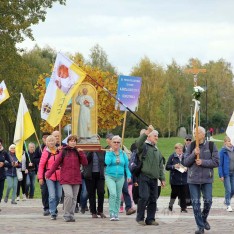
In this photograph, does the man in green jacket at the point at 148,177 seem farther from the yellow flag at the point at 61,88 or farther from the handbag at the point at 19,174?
the handbag at the point at 19,174

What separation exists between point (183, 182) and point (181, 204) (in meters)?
0.58

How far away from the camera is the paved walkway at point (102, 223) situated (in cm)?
1474

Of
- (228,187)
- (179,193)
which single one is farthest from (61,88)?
(228,187)

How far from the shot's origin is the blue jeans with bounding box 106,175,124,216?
1689 centimetres

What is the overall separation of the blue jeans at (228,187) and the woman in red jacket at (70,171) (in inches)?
168

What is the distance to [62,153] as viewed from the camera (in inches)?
663

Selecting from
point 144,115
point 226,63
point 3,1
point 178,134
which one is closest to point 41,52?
point 144,115

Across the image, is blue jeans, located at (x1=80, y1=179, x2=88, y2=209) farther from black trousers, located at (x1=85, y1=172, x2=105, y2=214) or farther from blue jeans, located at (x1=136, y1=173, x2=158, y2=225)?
blue jeans, located at (x1=136, y1=173, x2=158, y2=225)

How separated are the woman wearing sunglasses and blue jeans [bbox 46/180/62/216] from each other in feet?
3.79

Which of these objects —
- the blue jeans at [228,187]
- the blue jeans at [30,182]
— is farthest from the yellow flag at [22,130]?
the blue jeans at [228,187]

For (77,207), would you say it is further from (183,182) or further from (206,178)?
(206,178)

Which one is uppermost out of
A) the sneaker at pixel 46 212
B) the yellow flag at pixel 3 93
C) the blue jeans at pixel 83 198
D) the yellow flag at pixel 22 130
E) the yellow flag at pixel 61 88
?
the yellow flag at pixel 3 93

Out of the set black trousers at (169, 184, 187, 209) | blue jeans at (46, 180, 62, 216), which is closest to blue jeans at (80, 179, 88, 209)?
blue jeans at (46, 180, 62, 216)

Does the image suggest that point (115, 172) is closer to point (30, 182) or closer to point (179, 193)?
point (179, 193)
